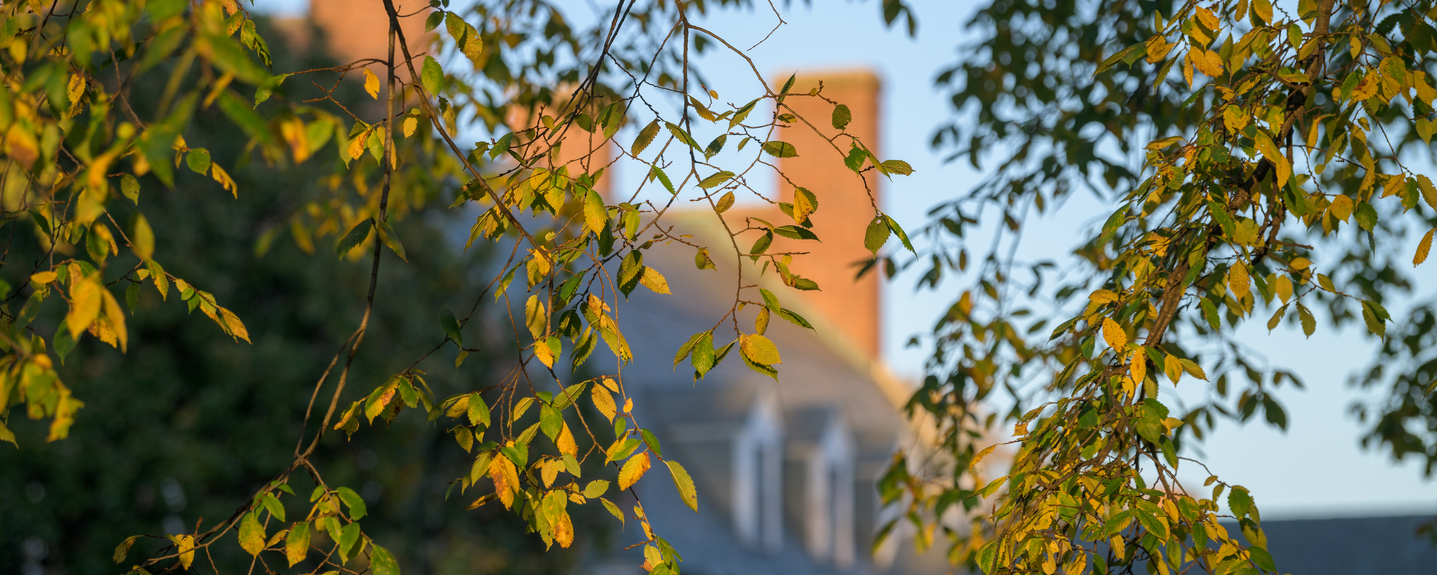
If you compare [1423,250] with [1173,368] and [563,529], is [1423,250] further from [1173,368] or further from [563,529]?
[563,529]

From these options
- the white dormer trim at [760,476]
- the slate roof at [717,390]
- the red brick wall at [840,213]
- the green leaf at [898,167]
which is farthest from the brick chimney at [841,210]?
the green leaf at [898,167]

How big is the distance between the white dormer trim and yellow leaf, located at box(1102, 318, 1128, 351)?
1063 cm

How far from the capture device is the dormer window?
1366 centimetres

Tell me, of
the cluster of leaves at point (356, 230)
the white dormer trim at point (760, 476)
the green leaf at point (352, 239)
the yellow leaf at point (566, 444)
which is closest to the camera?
the cluster of leaves at point (356, 230)

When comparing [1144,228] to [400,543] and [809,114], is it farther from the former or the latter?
[809,114]

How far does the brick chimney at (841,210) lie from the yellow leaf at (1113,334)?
50.2ft

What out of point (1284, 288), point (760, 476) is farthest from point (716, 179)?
point (760, 476)

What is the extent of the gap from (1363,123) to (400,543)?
6555mm

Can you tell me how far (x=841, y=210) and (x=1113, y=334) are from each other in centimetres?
1651

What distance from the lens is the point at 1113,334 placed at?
203 cm

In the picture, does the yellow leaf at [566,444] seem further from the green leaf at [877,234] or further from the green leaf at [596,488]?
the green leaf at [877,234]

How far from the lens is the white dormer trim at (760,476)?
12586 millimetres

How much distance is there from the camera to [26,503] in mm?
6590

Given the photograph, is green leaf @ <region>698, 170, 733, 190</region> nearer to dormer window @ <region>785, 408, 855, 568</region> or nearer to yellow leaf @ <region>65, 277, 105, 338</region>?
yellow leaf @ <region>65, 277, 105, 338</region>
